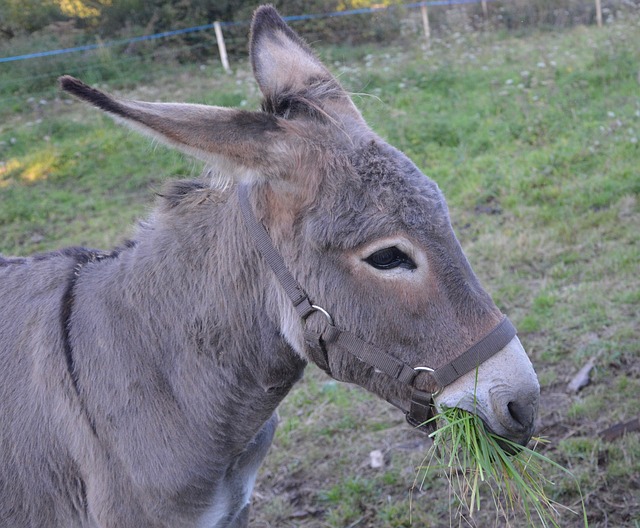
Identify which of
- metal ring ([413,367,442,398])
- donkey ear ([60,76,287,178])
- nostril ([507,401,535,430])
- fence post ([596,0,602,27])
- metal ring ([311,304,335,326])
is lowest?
fence post ([596,0,602,27])

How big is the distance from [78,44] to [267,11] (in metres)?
10.4

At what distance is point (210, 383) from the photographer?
7.27 feet

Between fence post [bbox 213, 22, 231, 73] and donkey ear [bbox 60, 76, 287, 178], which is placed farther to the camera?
fence post [bbox 213, 22, 231, 73]

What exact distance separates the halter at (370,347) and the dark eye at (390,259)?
216 millimetres

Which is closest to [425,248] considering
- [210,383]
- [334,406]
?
[210,383]

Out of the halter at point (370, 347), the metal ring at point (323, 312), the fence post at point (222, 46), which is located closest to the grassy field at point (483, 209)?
the fence post at point (222, 46)

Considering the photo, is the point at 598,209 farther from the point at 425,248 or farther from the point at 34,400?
the point at 34,400

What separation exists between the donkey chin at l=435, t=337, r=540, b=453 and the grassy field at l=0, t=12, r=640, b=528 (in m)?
0.76

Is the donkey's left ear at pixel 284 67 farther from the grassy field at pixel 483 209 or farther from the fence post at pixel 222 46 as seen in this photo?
the fence post at pixel 222 46

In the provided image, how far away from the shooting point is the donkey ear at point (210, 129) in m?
1.77

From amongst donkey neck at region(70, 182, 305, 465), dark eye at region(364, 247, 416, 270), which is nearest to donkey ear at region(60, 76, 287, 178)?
donkey neck at region(70, 182, 305, 465)

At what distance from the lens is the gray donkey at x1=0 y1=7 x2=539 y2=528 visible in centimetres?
194

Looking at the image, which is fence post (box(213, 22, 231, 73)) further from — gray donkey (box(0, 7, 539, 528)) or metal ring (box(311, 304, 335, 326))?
metal ring (box(311, 304, 335, 326))

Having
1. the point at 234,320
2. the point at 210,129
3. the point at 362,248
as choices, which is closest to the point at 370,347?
the point at 362,248
